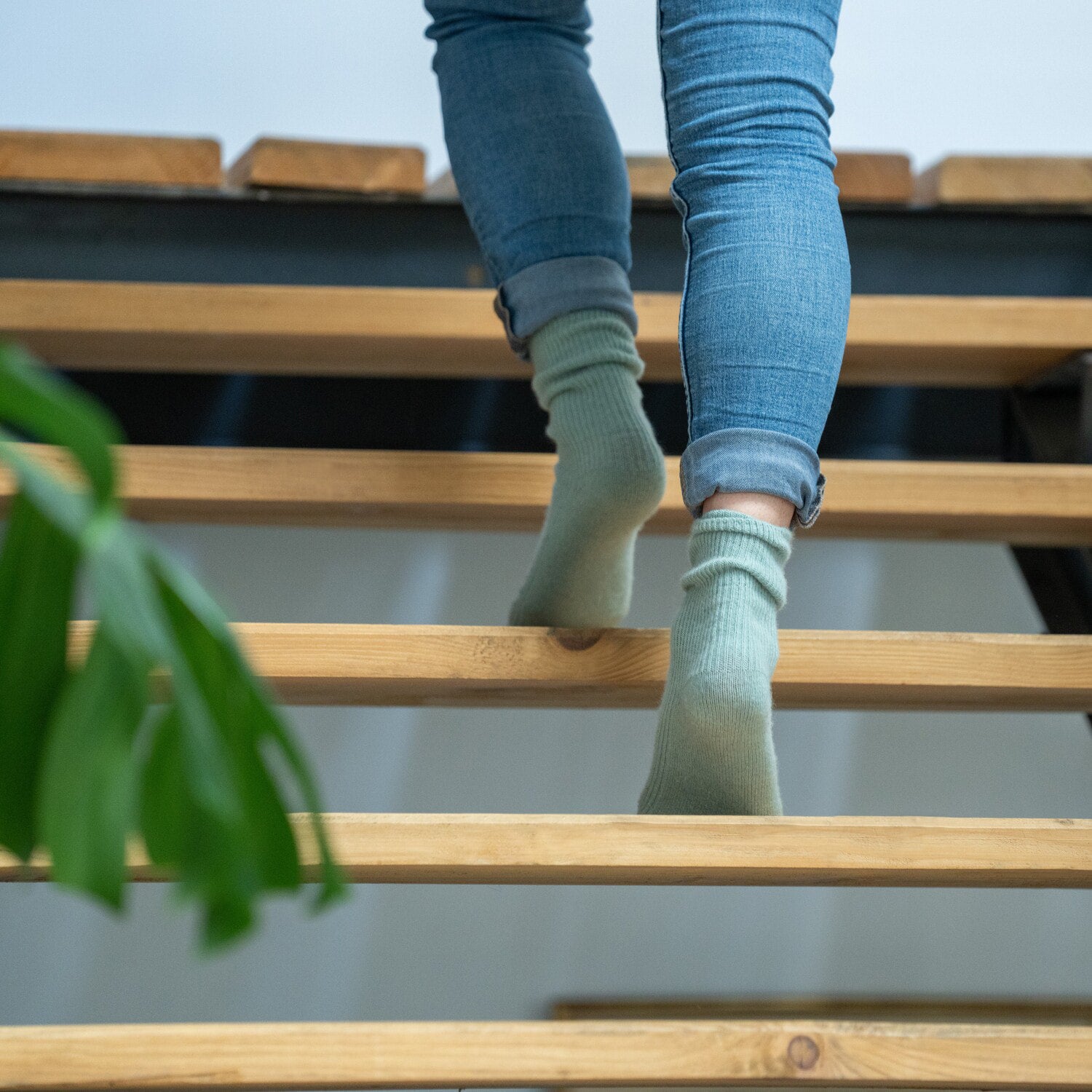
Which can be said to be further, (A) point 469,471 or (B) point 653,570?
(B) point 653,570

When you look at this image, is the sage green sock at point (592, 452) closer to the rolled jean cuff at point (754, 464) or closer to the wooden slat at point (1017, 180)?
the rolled jean cuff at point (754, 464)

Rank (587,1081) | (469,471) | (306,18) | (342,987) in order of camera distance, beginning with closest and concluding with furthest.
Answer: (587,1081), (469,471), (342,987), (306,18)

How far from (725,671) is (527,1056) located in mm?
224

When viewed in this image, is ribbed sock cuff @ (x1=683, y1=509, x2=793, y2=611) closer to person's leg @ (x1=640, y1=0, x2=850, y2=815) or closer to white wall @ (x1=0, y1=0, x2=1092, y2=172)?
person's leg @ (x1=640, y1=0, x2=850, y2=815)

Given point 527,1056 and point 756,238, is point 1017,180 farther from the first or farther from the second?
point 527,1056

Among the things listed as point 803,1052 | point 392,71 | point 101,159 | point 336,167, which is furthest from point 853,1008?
point 392,71

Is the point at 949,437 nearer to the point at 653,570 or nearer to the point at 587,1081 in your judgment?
the point at 653,570

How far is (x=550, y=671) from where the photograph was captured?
871mm

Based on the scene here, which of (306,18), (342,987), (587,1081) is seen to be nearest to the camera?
(587,1081)

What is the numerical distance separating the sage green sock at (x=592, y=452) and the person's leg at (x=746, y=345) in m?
0.10

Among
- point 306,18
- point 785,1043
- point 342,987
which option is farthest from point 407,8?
point 785,1043

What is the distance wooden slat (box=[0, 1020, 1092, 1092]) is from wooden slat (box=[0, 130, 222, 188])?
990mm

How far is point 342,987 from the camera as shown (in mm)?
1338

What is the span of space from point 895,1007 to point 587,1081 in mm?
896
